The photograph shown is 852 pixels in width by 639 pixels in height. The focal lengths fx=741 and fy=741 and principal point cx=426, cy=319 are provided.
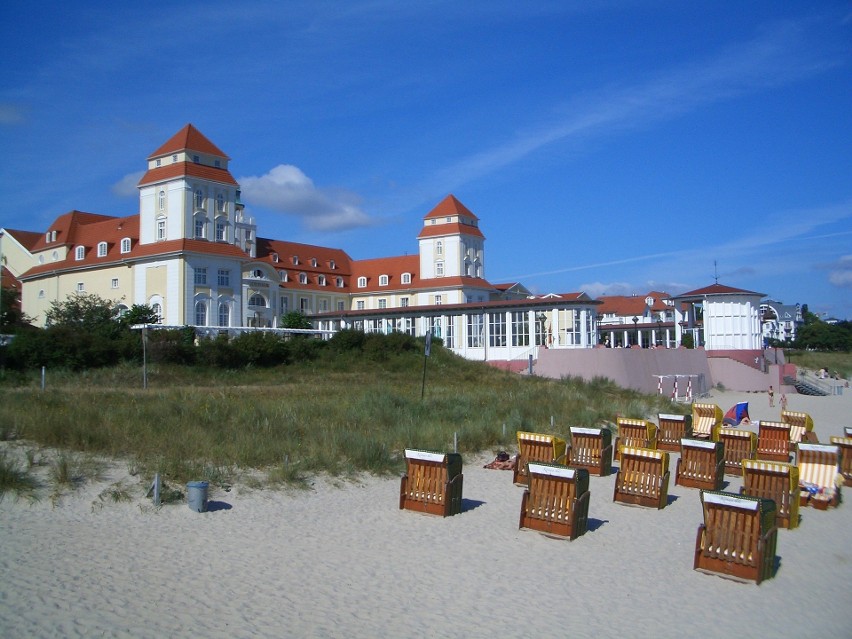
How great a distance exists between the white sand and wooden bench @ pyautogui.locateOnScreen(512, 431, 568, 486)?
6.58ft

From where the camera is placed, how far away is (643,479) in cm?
1333

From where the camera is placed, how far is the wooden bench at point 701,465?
49.2ft

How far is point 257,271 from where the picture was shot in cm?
6606

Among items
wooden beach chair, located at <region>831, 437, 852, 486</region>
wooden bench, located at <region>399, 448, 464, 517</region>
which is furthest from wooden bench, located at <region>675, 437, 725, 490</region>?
wooden bench, located at <region>399, 448, 464, 517</region>

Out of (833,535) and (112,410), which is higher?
(112,410)

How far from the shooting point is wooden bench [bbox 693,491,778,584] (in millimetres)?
9320

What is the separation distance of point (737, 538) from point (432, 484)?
15.4ft

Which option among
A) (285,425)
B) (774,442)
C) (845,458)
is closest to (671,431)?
(774,442)

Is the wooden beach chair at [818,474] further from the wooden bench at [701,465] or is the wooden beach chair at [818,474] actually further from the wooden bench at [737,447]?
the wooden bench at [737,447]

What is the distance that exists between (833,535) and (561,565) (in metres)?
5.31

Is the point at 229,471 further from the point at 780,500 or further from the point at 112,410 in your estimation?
the point at 780,500

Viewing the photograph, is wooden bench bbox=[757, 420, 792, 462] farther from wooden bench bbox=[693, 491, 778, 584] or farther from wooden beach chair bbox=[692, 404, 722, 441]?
wooden bench bbox=[693, 491, 778, 584]

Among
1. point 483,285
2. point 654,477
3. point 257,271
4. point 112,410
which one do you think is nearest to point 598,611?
point 654,477

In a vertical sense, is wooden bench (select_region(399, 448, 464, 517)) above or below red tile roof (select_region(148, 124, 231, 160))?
below
